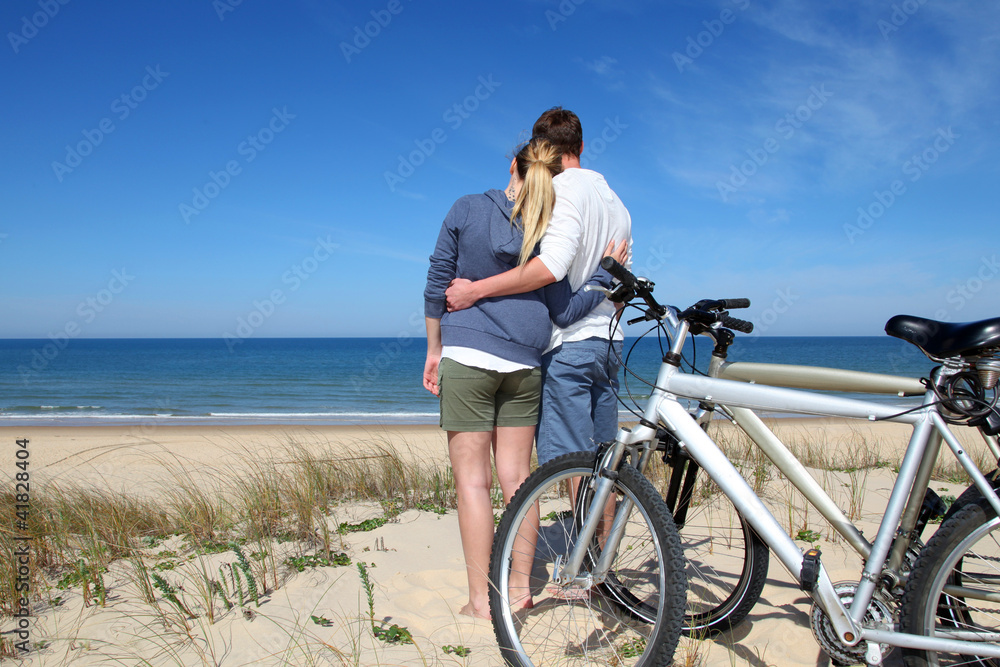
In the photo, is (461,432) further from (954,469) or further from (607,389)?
(954,469)

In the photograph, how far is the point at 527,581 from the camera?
2.42 metres

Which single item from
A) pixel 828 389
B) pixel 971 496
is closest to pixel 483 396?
pixel 828 389

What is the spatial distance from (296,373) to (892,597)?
117 feet

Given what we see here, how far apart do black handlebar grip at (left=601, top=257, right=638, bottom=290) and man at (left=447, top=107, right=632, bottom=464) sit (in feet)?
1.32

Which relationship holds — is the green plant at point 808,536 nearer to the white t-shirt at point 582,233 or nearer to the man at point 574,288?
the man at point 574,288

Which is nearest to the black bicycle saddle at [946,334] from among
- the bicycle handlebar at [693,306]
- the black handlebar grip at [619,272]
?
the bicycle handlebar at [693,306]

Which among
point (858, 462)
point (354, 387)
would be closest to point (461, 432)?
point (858, 462)

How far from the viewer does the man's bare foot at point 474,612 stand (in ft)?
8.27

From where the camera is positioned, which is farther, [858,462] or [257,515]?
[858,462]

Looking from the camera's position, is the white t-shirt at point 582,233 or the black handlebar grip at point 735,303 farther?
the white t-shirt at point 582,233

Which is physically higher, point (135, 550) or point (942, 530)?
point (942, 530)

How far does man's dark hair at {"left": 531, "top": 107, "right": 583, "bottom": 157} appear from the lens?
2564mm

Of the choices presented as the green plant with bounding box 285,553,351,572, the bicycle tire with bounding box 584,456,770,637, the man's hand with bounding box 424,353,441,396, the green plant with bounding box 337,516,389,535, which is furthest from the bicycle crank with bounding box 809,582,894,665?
the green plant with bounding box 337,516,389,535

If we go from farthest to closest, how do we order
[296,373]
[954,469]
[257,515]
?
[296,373] → [954,469] → [257,515]
